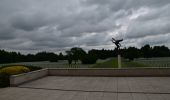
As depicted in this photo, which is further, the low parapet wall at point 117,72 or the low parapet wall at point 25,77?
the low parapet wall at point 117,72

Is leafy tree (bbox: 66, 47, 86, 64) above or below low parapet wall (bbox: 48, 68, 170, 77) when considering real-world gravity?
above

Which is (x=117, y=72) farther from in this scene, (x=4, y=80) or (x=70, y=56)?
(x=70, y=56)

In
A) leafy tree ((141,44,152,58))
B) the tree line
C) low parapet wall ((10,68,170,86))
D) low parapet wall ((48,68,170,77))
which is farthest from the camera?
leafy tree ((141,44,152,58))

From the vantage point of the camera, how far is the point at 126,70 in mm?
11023

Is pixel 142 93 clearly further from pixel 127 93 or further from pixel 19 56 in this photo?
pixel 19 56

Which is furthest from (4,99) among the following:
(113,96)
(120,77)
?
(120,77)

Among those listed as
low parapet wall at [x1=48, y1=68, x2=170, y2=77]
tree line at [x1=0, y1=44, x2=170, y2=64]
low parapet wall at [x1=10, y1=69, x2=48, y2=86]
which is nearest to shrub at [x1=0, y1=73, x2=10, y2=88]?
low parapet wall at [x1=10, y1=69, x2=48, y2=86]

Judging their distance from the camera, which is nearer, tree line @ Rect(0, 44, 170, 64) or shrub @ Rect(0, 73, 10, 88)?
shrub @ Rect(0, 73, 10, 88)

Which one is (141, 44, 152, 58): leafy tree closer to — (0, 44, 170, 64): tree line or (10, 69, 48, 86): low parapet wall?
(0, 44, 170, 64): tree line

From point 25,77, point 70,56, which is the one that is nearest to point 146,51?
point 70,56

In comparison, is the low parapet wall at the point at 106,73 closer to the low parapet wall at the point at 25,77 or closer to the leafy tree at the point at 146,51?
the low parapet wall at the point at 25,77

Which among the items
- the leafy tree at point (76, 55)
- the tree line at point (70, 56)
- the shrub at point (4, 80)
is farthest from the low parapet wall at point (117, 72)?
the leafy tree at point (76, 55)

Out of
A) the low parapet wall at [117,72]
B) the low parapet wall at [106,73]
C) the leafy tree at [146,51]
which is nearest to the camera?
the low parapet wall at [106,73]

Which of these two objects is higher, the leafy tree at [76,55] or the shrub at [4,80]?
the leafy tree at [76,55]
